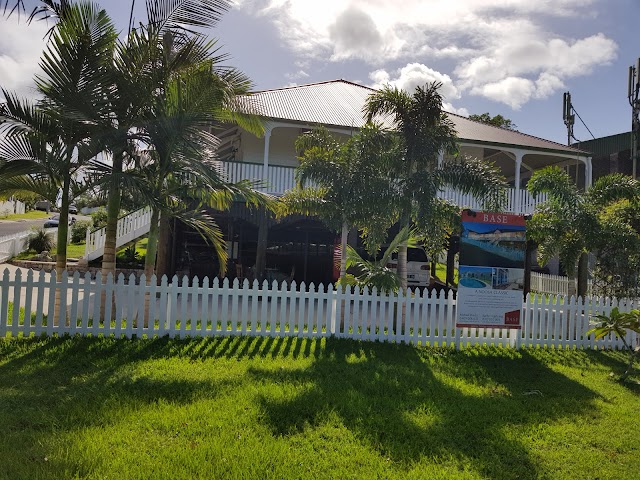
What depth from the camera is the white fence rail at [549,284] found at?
1555 cm

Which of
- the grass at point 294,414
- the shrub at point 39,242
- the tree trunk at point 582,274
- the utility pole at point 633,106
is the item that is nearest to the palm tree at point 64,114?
the grass at point 294,414

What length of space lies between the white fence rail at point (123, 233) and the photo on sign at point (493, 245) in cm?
1050

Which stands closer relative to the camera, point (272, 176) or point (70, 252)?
point (272, 176)

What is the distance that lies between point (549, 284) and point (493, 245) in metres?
10.8

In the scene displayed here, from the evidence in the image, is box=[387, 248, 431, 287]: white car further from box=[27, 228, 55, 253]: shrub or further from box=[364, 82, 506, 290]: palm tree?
box=[27, 228, 55, 253]: shrub

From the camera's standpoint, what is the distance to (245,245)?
1530 centimetres

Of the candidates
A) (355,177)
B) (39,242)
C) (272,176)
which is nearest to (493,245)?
(355,177)

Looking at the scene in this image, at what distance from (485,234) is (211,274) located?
10.1m

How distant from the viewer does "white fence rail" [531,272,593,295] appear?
15.5 metres

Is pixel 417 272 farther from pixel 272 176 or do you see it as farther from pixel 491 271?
pixel 491 271

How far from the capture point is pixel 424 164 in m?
8.36

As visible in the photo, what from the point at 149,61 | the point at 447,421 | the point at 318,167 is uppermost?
the point at 149,61

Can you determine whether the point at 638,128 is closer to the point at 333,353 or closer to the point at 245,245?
the point at 245,245

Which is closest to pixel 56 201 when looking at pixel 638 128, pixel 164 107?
pixel 164 107
